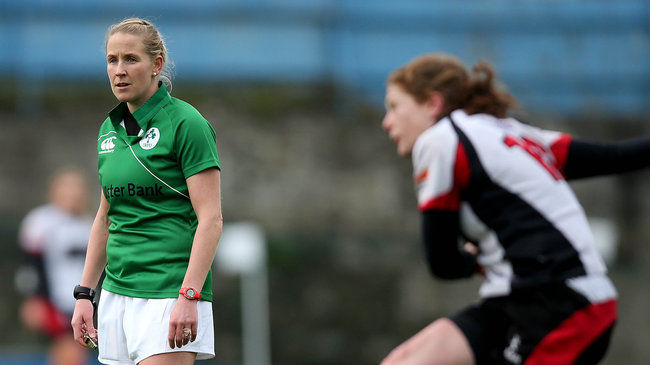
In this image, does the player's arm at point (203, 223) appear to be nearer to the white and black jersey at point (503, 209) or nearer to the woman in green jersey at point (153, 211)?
the woman in green jersey at point (153, 211)

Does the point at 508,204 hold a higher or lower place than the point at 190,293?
higher

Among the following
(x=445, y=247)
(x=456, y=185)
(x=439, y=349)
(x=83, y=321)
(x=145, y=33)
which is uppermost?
(x=145, y=33)

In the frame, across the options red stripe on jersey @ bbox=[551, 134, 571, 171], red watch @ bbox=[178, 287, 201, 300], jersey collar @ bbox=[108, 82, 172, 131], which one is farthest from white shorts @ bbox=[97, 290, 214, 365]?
red stripe on jersey @ bbox=[551, 134, 571, 171]

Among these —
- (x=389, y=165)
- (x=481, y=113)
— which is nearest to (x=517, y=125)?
(x=481, y=113)

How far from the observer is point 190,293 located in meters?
3.15

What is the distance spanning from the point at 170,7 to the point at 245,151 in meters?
1.98

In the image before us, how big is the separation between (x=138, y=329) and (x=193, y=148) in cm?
64

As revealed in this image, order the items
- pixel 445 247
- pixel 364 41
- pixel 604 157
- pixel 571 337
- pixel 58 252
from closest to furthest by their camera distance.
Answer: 1. pixel 571 337
2. pixel 445 247
3. pixel 604 157
4. pixel 58 252
5. pixel 364 41

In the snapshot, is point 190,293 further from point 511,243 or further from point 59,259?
point 59,259

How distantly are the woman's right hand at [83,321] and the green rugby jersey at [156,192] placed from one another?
0.65 feet

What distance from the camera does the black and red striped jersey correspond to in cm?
370

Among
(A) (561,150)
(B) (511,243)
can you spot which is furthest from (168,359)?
(A) (561,150)

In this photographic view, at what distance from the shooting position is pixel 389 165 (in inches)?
436

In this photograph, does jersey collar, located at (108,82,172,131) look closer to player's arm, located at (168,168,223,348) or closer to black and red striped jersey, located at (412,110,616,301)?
player's arm, located at (168,168,223,348)
